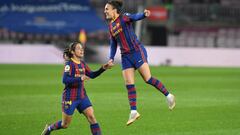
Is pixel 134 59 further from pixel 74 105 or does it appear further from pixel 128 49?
pixel 74 105

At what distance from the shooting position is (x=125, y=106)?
16812 mm

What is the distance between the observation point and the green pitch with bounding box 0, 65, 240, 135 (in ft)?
41.6

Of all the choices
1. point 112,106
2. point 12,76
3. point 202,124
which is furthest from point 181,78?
point 202,124

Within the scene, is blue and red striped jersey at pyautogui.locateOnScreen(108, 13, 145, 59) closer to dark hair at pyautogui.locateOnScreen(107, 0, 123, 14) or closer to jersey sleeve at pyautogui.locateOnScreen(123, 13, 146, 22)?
jersey sleeve at pyautogui.locateOnScreen(123, 13, 146, 22)

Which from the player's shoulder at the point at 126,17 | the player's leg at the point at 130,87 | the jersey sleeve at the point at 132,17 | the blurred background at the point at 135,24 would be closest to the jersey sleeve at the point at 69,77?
the jersey sleeve at the point at 132,17

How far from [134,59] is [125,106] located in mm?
4455

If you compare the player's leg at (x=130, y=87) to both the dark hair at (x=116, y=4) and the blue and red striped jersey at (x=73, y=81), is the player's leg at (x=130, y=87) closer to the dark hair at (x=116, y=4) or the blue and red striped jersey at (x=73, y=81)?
the dark hair at (x=116, y=4)

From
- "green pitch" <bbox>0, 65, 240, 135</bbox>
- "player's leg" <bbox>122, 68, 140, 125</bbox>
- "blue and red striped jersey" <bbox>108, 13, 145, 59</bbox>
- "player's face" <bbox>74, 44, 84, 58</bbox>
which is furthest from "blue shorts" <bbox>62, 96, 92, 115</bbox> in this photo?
"blue and red striped jersey" <bbox>108, 13, 145, 59</bbox>

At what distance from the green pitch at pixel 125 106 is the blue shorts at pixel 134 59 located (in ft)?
Result: 4.05

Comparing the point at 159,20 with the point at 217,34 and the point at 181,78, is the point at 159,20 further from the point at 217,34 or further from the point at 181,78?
the point at 181,78

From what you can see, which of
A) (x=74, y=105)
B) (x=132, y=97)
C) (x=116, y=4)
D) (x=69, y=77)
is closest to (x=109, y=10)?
(x=116, y=4)

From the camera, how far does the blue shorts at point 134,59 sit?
493 inches

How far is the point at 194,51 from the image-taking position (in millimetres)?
38656

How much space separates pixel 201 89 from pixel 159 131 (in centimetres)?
1021
